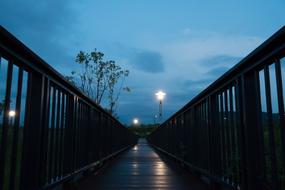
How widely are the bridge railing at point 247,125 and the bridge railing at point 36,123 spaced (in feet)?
5.41

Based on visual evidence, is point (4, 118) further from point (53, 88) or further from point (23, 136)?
point (53, 88)

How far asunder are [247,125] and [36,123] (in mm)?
1743

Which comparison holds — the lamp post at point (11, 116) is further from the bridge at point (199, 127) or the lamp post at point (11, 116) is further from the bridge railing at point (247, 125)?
the bridge railing at point (247, 125)

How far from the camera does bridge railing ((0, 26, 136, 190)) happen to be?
2467 mm

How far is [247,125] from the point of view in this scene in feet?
10.1

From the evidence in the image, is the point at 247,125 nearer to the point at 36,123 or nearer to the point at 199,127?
the point at 36,123

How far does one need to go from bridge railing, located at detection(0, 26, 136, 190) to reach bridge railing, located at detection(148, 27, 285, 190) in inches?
64.9

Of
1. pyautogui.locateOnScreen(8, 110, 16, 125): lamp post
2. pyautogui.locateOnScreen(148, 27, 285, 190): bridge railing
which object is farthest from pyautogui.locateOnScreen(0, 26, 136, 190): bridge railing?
pyautogui.locateOnScreen(148, 27, 285, 190): bridge railing

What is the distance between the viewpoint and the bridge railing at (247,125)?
8.35 ft

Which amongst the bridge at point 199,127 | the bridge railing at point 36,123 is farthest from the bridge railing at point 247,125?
the bridge railing at point 36,123

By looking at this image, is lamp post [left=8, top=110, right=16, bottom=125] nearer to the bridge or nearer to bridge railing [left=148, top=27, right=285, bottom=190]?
the bridge

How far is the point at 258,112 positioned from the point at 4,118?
6.16 feet

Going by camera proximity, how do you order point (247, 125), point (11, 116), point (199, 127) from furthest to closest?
point (199, 127), point (247, 125), point (11, 116)

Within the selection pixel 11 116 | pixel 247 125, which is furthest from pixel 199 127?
pixel 11 116
